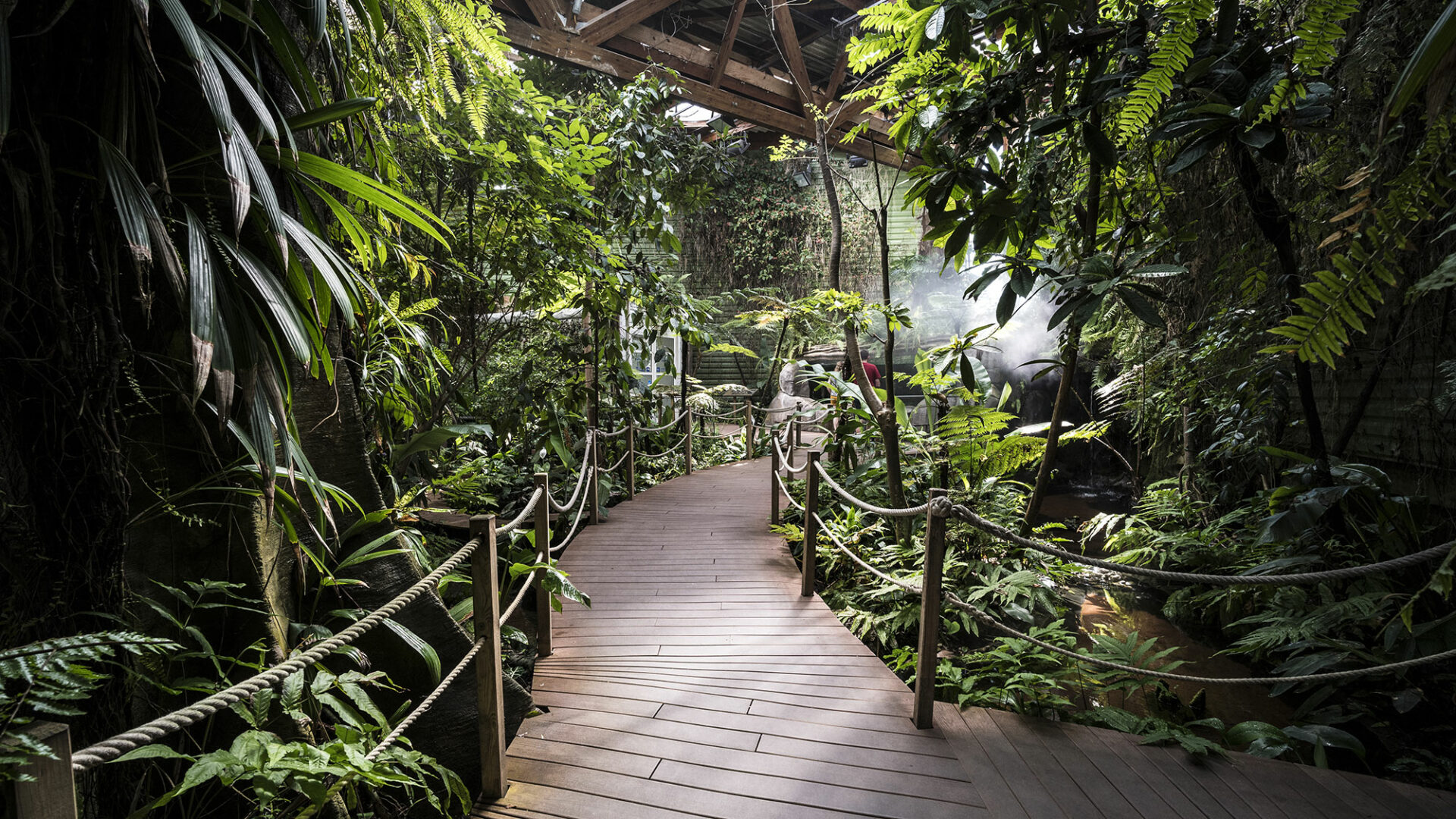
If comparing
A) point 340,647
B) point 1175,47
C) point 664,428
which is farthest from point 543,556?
point 664,428

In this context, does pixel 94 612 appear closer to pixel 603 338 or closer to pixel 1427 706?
pixel 1427 706

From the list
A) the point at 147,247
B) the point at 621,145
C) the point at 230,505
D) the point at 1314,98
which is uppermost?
the point at 621,145

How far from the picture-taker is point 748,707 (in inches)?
101

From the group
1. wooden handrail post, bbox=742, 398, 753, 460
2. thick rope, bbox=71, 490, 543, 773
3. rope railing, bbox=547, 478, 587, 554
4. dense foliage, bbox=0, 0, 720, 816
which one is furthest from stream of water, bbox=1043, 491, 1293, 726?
wooden handrail post, bbox=742, 398, 753, 460

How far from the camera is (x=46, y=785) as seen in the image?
0.84 meters

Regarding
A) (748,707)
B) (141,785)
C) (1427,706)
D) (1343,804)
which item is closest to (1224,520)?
(1427,706)

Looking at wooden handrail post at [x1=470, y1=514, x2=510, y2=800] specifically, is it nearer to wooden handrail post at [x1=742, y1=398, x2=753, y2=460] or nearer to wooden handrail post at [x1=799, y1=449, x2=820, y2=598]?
wooden handrail post at [x1=799, y1=449, x2=820, y2=598]

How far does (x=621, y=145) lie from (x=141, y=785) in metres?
4.88

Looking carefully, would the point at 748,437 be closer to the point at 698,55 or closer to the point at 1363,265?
the point at 698,55

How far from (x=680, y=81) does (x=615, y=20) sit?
799 mm

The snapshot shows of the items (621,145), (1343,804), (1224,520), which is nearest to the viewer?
(1343,804)

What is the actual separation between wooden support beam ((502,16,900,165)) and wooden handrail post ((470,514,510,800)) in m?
3.66

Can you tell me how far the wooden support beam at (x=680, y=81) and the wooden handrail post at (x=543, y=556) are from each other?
3.11m

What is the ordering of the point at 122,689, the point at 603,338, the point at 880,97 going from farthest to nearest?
the point at 603,338, the point at 880,97, the point at 122,689
